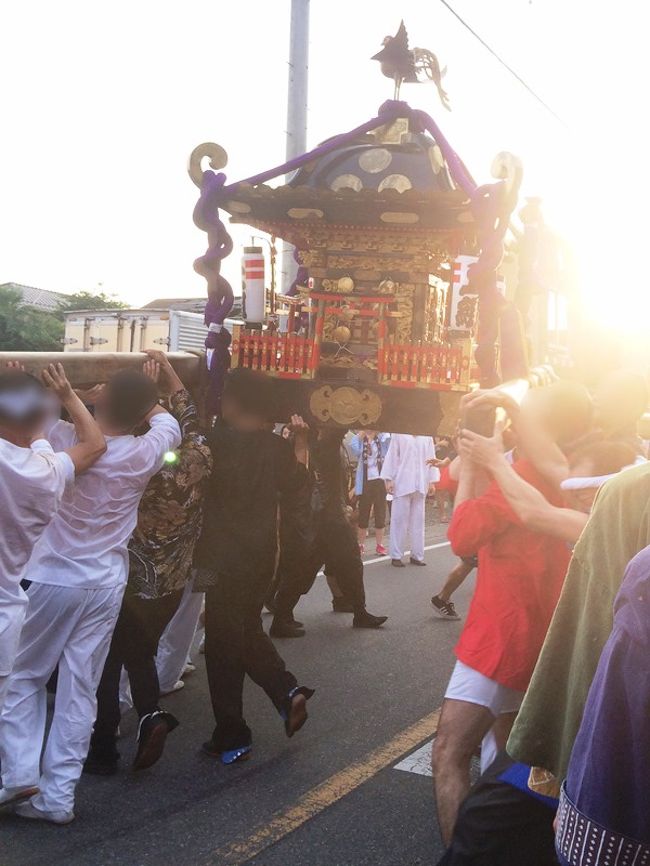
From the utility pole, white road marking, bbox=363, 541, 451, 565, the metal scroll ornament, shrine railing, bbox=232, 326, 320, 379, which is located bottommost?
white road marking, bbox=363, 541, 451, 565

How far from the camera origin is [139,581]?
4328mm

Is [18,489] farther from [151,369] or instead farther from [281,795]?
[281,795]

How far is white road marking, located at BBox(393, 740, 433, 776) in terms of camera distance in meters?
4.44

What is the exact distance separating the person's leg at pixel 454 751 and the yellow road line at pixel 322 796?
843mm

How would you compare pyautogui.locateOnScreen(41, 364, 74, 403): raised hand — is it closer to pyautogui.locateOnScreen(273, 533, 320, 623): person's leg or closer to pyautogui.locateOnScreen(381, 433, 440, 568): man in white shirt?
pyautogui.locateOnScreen(273, 533, 320, 623): person's leg

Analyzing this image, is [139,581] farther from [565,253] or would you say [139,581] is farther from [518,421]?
[565,253]

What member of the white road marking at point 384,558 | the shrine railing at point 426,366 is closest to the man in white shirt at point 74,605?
the shrine railing at point 426,366

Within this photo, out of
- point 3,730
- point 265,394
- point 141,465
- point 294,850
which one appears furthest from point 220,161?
point 294,850

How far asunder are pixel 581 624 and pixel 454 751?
4.61 ft

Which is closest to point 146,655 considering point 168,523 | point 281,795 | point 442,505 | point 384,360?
point 168,523

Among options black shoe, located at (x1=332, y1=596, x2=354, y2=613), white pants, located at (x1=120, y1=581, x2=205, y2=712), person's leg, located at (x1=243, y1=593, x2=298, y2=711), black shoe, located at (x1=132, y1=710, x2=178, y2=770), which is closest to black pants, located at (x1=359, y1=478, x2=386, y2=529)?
black shoe, located at (x1=332, y1=596, x2=354, y2=613)

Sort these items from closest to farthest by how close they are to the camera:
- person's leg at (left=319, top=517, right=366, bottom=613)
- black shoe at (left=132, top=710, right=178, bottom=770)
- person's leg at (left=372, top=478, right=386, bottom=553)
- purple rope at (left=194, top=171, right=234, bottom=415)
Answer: black shoe at (left=132, top=710, right=178, bottom=770), purple rope at (left=194, top=171, right=234, bottom=415), person's leg at (left=319, top=517, right=366, bottom=613), person's leg at (left=372, top=478, right=386, bottom=553)

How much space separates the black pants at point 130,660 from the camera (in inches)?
169

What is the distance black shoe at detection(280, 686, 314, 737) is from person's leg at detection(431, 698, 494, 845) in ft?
4.74
